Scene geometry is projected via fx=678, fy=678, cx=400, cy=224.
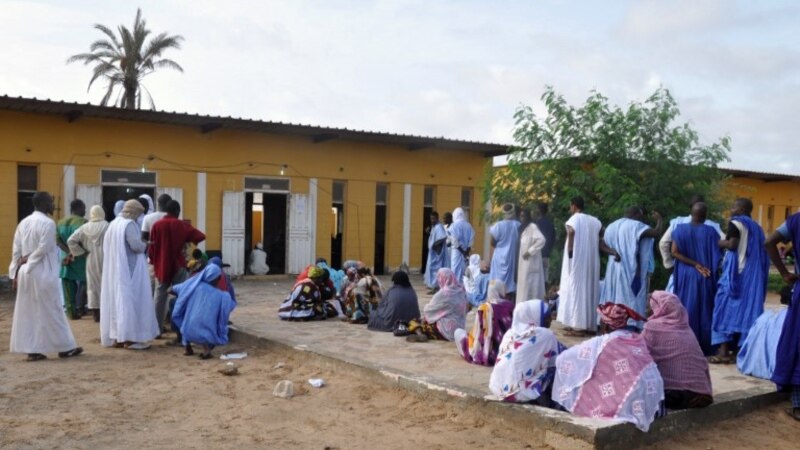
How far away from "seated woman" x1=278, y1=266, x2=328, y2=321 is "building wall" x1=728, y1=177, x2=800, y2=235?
21818 millimetres

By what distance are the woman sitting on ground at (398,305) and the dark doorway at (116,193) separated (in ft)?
26.5

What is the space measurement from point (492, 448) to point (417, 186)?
1390cm

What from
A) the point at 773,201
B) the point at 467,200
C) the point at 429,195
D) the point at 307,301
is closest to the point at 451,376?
the point at 307,301

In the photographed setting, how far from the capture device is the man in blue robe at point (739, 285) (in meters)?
6.84

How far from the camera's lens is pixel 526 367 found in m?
4.92

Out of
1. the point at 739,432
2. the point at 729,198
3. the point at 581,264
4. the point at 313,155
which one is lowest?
the point at 739,432

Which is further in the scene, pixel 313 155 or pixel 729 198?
pixel 313 155

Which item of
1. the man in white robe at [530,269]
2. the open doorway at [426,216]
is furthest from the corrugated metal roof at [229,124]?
the man in white robe at [530,269]

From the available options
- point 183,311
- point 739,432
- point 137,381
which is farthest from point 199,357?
point 739,432

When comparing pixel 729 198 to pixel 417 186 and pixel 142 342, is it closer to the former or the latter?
pixel 417 186

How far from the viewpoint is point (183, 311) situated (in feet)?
24.1

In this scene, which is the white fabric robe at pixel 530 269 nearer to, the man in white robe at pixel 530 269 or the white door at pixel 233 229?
the man in white robe at pixel 530 269

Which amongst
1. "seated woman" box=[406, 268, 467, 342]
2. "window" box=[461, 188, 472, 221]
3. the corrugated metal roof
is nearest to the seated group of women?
"seated woman" box=[406, 268, 467, 342]

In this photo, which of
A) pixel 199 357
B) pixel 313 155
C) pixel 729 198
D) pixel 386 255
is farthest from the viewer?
pixel 386 255
